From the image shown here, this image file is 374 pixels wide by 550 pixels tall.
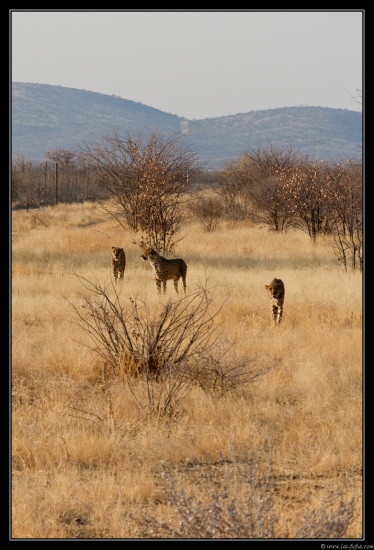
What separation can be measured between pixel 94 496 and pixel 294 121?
6655 centimetres

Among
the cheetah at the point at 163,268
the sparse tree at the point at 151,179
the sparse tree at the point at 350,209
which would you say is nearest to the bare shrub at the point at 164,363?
the cheetah at the point at 163,268

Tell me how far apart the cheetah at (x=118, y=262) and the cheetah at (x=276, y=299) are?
12.9 feet

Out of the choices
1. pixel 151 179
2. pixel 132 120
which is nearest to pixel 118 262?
pixel 151 179

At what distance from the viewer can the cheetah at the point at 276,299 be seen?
9.48 metres

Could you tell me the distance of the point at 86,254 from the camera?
17234 mm

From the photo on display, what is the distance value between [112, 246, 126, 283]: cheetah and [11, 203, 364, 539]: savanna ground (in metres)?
1.54

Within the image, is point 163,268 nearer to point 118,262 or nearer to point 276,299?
point 118,262

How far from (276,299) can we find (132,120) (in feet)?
168

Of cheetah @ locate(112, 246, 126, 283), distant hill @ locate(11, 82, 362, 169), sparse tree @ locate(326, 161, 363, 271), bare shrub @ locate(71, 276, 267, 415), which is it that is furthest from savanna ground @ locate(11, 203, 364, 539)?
distant hill @ locate(11, 82, 362, 169)

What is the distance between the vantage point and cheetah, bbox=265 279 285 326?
31.1 ft

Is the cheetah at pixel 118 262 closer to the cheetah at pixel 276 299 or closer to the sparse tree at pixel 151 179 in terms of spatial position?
the cheetah at pixel 276 299

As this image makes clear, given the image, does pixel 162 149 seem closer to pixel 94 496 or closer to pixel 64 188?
pixel 94 496

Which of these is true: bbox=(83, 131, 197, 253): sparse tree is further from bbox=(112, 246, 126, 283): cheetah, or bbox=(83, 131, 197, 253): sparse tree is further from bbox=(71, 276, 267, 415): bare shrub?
bbox=(71, 276, 267, 415): bare shrub
